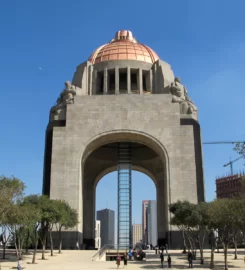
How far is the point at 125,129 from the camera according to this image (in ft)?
124

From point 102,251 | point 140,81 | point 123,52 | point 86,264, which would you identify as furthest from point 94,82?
point 86,264

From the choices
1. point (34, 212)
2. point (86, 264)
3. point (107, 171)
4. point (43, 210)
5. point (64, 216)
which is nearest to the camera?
point (86, 264)

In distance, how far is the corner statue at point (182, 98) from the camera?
39.3m

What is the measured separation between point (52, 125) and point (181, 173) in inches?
563

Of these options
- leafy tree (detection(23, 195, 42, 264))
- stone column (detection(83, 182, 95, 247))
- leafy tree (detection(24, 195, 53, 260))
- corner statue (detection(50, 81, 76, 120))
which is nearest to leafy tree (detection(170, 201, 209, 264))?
leafy tree (detection(24, 195, 53, 260))

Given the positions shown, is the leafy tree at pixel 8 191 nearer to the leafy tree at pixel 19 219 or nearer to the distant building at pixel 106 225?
the leafy tree at pixel 19 219

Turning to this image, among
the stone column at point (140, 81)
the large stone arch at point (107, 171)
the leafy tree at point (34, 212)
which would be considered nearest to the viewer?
the leafy tree at point (34, 212)

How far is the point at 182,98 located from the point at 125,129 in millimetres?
7666

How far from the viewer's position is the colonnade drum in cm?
3597

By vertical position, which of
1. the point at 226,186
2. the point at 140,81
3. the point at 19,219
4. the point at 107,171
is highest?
the point at 140,81

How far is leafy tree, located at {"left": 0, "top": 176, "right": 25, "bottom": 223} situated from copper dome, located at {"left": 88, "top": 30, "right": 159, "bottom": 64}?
88.1 ft

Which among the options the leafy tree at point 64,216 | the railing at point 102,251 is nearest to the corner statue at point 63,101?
the leafy tree at point 64,216

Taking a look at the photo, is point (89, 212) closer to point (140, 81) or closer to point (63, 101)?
point (63, 101)

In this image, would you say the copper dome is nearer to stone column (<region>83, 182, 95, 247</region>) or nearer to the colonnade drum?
the colonnade drum
